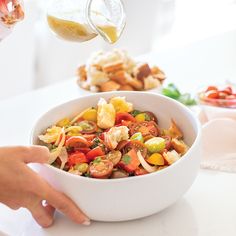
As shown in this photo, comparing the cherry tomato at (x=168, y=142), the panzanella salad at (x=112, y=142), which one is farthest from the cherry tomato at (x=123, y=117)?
A: the cherry tomato at (x=168, y=142)

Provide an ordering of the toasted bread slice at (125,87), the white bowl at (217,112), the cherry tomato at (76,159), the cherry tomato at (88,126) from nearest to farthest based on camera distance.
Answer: the cherry tomato at (76,159), the cherry tomato at (88,126), the white bowl at (217,112), the toasted bread slice at (125,87)

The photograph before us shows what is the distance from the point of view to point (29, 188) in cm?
95

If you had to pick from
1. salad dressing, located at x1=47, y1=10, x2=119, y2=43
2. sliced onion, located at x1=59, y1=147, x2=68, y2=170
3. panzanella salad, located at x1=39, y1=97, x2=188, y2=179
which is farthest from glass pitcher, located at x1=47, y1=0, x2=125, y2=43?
sliced onion, located at x1=59, y1=147, x2=68, y2=170

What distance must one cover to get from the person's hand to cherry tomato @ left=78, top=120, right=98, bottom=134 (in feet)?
0.58

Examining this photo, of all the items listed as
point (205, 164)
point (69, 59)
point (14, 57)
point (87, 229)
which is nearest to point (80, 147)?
point (87, 229)

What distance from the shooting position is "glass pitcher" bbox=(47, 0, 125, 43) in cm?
115

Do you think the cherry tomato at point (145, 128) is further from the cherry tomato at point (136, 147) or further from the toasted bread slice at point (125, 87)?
the toasted bread slice at point (125, 87)

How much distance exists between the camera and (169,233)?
3.26ft

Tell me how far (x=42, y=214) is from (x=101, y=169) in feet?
0.46

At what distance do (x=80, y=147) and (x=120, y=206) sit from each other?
0.17 metres

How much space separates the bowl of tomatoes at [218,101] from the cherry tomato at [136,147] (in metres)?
0.33

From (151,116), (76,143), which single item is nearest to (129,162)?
(76,143)

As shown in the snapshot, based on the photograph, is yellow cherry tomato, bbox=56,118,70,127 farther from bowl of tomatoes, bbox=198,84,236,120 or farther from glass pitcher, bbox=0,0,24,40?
bowl of tomatoes, bbox=198,84,236,120

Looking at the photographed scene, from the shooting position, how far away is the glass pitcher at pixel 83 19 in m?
1.15
